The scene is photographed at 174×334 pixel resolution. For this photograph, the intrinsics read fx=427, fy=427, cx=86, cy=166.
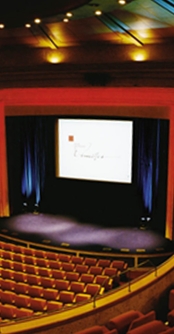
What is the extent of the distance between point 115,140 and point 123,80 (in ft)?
6.94

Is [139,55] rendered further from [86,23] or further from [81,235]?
[81,235]

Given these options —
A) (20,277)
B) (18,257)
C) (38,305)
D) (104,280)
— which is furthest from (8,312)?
(18,257)

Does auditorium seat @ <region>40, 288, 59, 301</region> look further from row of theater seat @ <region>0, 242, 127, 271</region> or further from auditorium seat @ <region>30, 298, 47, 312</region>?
row of theater seat @ <region>0, 242, 127, 271</region>

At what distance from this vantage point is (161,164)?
1291 cm

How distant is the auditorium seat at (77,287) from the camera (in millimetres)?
8766

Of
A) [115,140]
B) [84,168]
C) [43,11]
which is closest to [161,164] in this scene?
[115,140]

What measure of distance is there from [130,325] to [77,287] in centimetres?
375

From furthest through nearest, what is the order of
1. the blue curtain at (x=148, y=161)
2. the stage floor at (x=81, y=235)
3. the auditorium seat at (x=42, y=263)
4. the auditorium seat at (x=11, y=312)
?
1. the blue curtain at (x=148, y=161)
2. the stage floor at (x=81, y=235)
3. the auditorium seat at (x=42, y=263)
4. the auditorium seat at (x=11, y=312)

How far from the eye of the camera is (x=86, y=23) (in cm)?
997

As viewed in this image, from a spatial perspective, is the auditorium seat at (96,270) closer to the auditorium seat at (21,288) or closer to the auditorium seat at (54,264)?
the auditorium seat at (54,264)

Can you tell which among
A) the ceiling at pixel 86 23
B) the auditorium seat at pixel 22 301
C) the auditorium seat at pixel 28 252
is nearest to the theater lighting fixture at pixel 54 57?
the ceiling at pixel 86 23

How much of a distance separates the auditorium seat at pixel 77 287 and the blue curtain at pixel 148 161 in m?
5.35

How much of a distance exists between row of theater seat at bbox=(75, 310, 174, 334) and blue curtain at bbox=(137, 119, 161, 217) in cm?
816

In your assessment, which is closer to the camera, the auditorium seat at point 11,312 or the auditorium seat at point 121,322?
the auditorium seat at point 121,322
